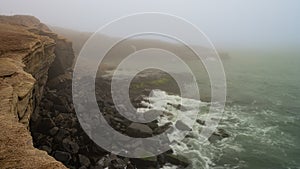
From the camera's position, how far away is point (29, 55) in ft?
66.1

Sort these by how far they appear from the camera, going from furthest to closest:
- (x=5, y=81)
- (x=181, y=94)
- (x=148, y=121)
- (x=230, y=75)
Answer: (x=230, y=75) → (x=181, y=94) → (x=148, y=121) → (x=5, y=81)

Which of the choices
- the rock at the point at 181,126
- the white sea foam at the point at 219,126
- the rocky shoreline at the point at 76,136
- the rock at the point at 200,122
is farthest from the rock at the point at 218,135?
the rock at the point at 181,126

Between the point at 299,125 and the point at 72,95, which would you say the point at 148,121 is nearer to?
the point at 72,95

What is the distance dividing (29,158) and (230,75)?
4905 centimetres

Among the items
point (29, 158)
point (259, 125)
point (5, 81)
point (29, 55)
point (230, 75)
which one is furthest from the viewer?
point (230, 75)

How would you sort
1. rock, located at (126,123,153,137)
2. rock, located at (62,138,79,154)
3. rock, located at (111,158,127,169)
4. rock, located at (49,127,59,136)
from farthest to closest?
rock, located at (126,123,153,137) < rock, located at (49,127,59,136) < rock, located at (62,138,79,154) < rock, located at (111,158,127,169)

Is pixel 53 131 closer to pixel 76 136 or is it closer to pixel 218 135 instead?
pixel 76 136

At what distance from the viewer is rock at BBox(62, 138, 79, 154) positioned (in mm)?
17391

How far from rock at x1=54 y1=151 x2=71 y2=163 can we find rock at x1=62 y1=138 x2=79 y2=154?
694 mm

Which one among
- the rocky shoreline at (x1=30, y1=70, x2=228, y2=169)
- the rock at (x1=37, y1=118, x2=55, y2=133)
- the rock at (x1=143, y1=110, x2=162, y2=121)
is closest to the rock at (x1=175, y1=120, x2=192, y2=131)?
the rocky shoreline at (x1=30, y1=70, x2=228, y2=169)

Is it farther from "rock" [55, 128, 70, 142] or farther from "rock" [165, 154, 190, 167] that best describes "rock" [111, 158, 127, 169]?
"rock" [55, 128, 70, 142]

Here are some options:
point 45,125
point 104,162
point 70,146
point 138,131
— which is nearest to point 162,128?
point 138,131

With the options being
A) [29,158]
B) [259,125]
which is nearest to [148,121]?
[259,125]

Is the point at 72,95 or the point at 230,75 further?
the point at 230,75
